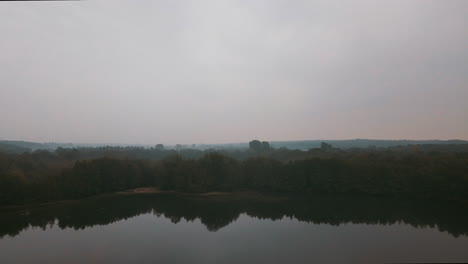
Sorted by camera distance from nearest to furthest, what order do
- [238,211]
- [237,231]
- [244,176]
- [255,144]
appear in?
[237,231] → [238,211] → [244,176] → [255,144]

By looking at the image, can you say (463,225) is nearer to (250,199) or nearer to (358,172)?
(358,172)

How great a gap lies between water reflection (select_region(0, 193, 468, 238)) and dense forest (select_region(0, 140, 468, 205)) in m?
2.38

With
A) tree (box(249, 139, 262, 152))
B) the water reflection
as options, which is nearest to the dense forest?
the water reflection

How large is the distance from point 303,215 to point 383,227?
7039mm

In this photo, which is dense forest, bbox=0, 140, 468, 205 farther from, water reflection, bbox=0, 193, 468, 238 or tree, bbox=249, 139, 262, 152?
tree, bbox=249, 139, 262, 152

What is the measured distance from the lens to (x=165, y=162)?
41688 millimetres

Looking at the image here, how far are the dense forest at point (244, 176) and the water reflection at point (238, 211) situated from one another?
2382mm

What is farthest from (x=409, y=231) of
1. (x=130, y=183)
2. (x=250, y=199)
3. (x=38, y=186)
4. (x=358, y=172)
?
(x=38, y=186)

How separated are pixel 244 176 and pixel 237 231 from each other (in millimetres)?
18847

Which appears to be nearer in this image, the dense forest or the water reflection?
the water reflection

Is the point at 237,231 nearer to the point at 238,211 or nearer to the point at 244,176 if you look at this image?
the point at 238,211

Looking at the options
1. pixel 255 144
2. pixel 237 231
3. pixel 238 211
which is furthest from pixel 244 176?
pixel 255 144

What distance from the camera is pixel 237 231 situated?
2166cm

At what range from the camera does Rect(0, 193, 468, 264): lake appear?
16562 mm
